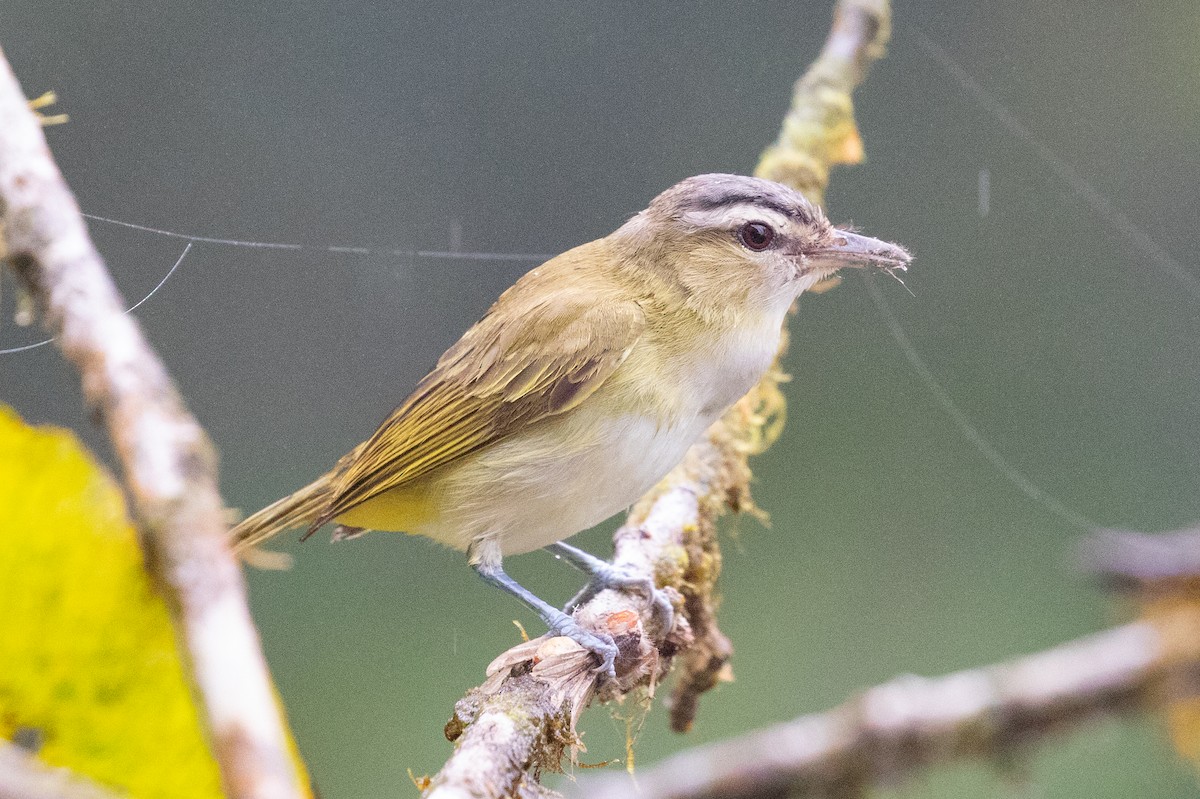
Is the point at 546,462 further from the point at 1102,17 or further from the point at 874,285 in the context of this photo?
the point at 1102,17

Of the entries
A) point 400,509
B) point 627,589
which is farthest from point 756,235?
point 400,509

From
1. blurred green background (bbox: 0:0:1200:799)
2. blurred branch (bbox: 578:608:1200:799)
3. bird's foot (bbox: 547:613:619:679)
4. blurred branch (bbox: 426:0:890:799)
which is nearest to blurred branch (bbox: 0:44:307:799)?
blurred branch (bbox: 578:608:1200:799)

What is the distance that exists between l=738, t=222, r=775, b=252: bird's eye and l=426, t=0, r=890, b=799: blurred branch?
0.63 m

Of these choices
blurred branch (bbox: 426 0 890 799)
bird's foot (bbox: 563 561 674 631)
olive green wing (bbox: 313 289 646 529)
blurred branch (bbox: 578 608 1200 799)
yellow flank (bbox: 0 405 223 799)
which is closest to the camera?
blurred branch (bbox: 578 608 1200 799)

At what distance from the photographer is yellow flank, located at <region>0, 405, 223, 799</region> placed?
68cm

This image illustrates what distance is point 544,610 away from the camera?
1.75 m

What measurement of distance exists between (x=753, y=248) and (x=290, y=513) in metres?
0.90

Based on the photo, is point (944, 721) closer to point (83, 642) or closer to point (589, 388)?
point (83, 642)

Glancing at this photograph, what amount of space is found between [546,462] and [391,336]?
602 millimetres

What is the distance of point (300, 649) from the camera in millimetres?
2219

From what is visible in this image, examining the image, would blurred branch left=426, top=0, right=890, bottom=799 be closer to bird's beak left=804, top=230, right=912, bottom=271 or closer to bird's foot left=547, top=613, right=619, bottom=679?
bird's foot left=547, top=613, right=619, bottom=679

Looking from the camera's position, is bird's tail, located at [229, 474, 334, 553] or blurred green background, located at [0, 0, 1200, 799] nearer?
bird's tail, located at [229, 474, 334, 553]

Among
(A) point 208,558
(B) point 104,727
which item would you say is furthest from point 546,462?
(A) point 208,558

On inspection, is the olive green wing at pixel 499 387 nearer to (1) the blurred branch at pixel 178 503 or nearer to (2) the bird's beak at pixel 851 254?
(2) the bird's beak at pixel 851 254
